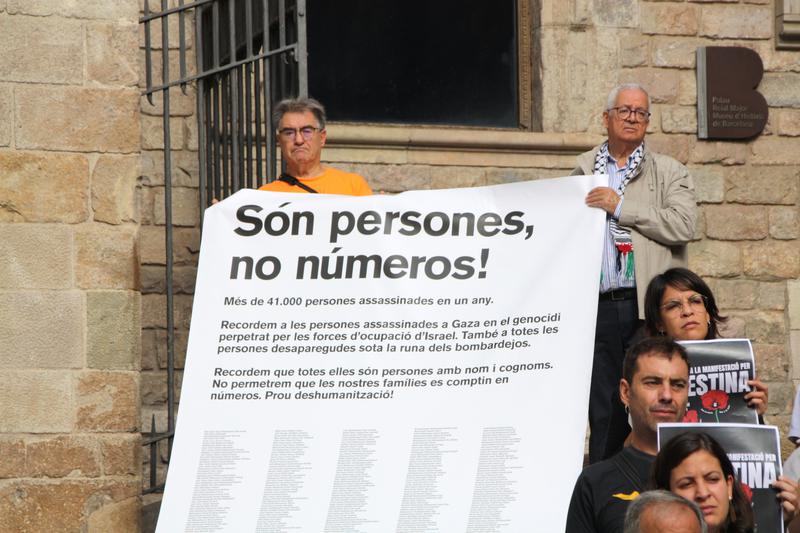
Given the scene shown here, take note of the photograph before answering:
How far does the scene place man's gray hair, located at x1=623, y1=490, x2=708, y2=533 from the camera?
163 inches

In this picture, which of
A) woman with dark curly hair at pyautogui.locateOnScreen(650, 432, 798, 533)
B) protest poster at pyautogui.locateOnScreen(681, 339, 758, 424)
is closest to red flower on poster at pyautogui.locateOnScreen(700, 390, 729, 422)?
protest poster at pyautogui.locateOnScreen(681, 339, 758, 424)

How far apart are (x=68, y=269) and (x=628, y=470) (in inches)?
108

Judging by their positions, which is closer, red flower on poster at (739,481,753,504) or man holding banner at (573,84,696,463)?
red flower on poster at (739,481,753,504)

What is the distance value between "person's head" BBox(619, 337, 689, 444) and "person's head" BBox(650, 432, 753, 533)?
40 cm

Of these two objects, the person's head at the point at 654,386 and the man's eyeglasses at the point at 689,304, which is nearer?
the person's head at the point at 654,386

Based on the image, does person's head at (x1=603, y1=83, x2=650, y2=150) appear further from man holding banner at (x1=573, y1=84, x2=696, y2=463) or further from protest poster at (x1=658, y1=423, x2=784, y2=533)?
protest poster at (x1=658, y1=423, x2=784, y2=533)

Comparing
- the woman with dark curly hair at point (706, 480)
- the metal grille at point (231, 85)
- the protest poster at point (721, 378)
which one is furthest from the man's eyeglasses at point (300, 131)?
the woman with dark curly hair at point (706, 480)

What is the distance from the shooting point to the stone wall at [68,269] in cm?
659

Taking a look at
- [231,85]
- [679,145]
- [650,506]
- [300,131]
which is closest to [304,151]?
[300,131]

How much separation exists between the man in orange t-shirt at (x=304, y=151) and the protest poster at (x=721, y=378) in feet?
6.00

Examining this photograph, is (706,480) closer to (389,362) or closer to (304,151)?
(389,362)

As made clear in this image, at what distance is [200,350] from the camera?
596 cm

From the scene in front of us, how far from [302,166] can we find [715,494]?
9.20 ft

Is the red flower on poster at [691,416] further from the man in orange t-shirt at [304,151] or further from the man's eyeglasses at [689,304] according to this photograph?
the man in orange t-shirt at [304,151]
